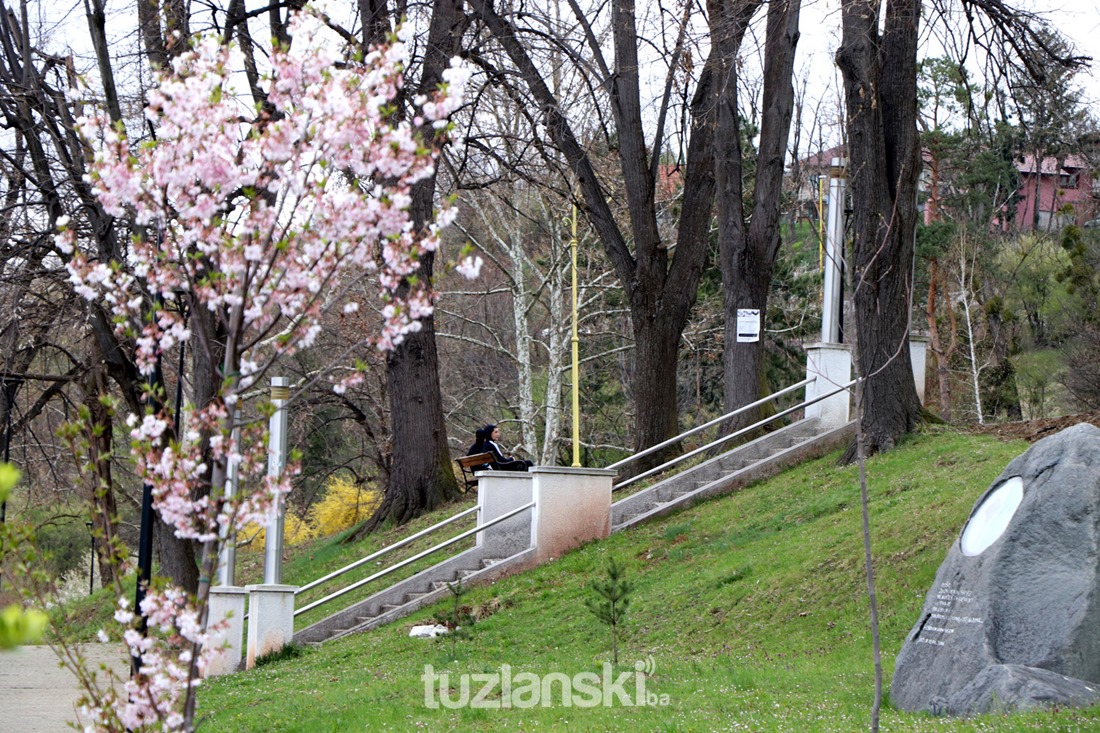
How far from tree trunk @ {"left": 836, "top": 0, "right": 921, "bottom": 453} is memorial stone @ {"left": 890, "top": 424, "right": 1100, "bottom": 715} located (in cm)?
806

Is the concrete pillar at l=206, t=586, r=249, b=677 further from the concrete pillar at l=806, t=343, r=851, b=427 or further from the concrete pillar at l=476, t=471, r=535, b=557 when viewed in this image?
the concrete pillar at l=806, t=343, r=851, b=427

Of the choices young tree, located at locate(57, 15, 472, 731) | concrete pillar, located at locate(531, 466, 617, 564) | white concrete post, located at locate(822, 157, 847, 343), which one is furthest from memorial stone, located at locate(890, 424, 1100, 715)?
white concrete post, located at locate(822, 157, 847, 343)

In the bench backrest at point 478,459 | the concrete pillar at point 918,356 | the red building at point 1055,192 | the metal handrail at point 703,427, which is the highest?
the red building at point 1055,192

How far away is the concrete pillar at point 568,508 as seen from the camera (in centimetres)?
1656

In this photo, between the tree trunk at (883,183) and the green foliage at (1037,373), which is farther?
the green foliage at (1037,373)

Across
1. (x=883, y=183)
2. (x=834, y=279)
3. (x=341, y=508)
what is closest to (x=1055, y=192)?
(x=834, y=279)

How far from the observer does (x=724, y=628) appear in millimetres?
12062

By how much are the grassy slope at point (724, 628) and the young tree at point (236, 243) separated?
346 cm

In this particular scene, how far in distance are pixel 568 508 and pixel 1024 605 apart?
9699 millimetres

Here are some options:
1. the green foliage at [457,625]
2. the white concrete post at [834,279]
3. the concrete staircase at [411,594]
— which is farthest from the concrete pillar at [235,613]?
the white concrete post at [834,279]

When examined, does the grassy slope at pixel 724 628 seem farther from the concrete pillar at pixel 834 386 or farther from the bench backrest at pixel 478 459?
the bench backrest at pixel 478 459

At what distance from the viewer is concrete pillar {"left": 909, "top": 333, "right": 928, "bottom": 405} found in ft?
62.0

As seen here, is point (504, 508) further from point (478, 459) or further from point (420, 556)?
point (478, 459)

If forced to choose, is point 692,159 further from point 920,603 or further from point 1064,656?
point 1064,656
